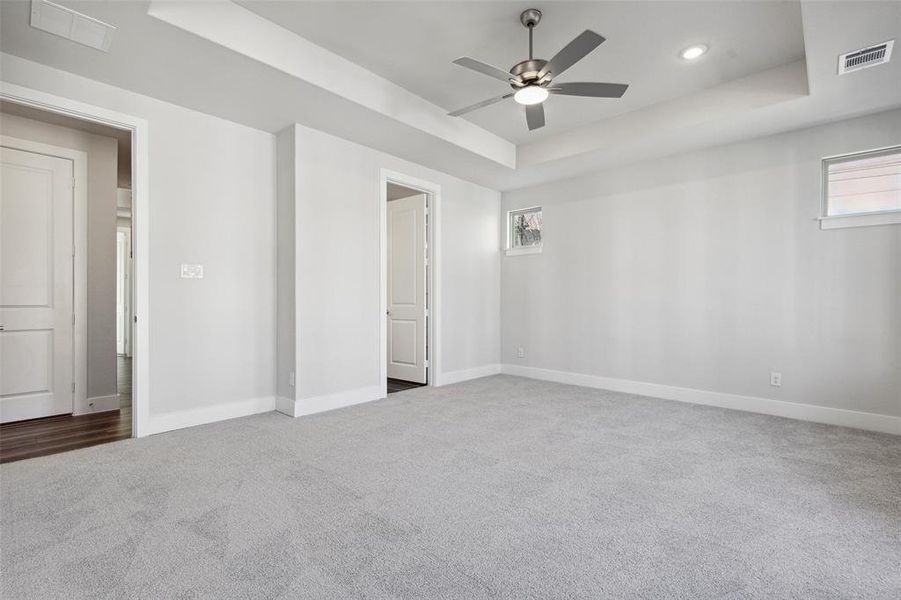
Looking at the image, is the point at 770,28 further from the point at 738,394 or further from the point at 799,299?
the point at 738,394

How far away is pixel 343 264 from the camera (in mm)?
4406

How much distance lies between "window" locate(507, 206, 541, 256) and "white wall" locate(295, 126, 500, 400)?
1063 millimetres

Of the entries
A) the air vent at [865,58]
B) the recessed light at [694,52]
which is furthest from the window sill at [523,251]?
the air vent at [865,58]

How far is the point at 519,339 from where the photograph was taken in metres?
6.18

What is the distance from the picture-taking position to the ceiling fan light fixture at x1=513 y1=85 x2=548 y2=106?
9.73ft

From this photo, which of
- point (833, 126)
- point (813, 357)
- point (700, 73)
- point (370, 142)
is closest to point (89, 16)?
point (370, 142)

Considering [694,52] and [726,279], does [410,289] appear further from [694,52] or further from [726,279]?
[694,52]

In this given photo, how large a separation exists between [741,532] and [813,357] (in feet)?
9.24

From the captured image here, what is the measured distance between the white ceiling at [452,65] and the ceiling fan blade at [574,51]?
396mm

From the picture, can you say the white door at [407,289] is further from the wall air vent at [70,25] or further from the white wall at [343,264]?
the wall air vent at [70,25]

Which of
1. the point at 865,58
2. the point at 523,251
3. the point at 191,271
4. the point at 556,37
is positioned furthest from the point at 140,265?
the point at 865,58

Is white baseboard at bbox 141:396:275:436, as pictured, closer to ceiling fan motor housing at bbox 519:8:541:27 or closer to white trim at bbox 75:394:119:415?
white trim at bbox 75:394:119:415

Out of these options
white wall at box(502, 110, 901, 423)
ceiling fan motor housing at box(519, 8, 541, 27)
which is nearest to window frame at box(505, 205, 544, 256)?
white wall at box(502, 110, 901, 423)

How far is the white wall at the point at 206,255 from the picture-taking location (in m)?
3.46
